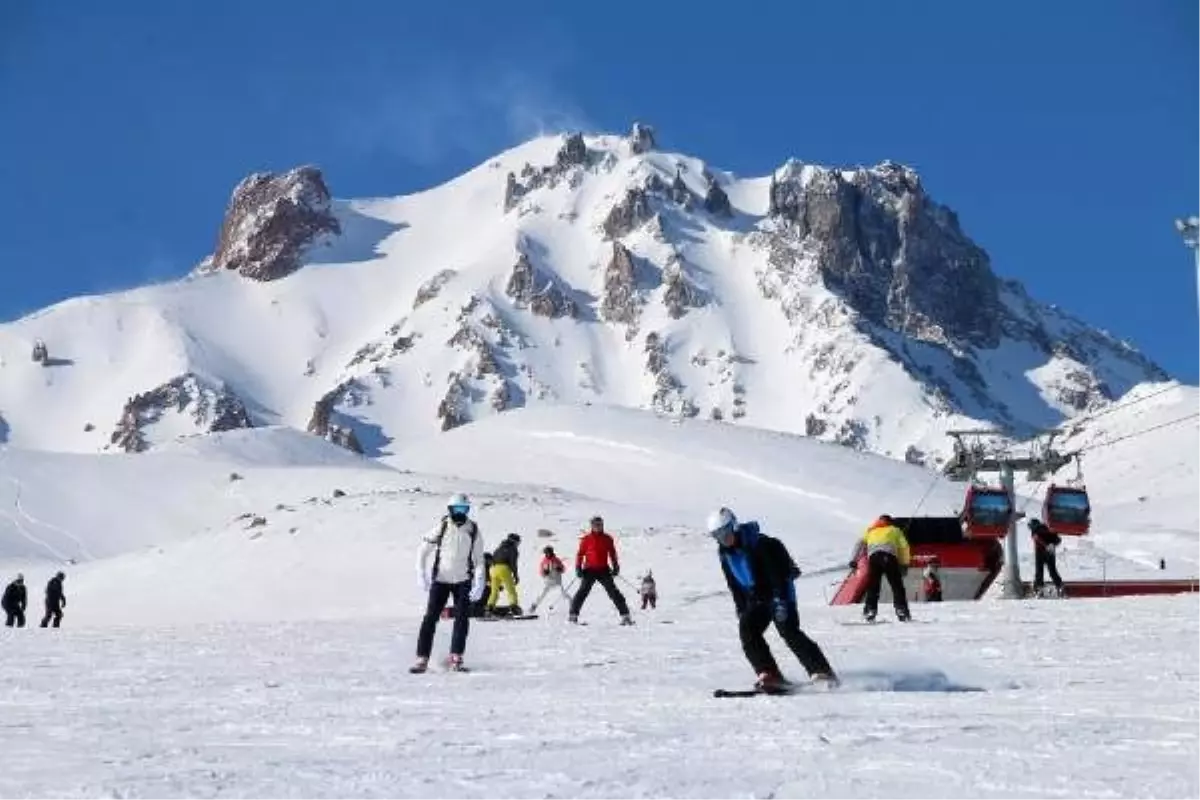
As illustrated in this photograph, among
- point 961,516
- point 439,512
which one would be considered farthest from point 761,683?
point 439,512

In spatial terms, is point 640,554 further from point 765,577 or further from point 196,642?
point 765,577

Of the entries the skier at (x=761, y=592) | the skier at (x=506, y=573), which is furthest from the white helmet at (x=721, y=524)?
the skier at (x=506, y=573)

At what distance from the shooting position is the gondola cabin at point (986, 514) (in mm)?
38750

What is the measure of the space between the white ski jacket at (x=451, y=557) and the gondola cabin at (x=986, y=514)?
2715cm

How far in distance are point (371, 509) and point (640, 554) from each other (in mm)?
13263

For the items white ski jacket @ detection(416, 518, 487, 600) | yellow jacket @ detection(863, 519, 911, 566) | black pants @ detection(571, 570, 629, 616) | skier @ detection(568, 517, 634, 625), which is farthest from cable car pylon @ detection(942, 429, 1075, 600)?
white ski jacket @ detection(416, 518, 487, 600)

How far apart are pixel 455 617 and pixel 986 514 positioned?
92.1 ft

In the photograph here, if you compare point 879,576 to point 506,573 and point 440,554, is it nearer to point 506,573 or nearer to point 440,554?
point 506,573

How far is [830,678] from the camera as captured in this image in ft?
34.2

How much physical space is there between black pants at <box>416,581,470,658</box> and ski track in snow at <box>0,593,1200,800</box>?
39 cm

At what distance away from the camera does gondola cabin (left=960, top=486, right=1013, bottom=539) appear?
38750 mm

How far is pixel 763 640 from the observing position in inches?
410

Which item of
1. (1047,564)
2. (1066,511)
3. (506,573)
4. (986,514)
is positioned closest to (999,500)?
(986,514)

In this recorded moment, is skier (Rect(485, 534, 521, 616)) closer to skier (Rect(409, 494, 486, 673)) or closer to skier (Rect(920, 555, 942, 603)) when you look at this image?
skier (Rect(409, 494, 486, 673))
